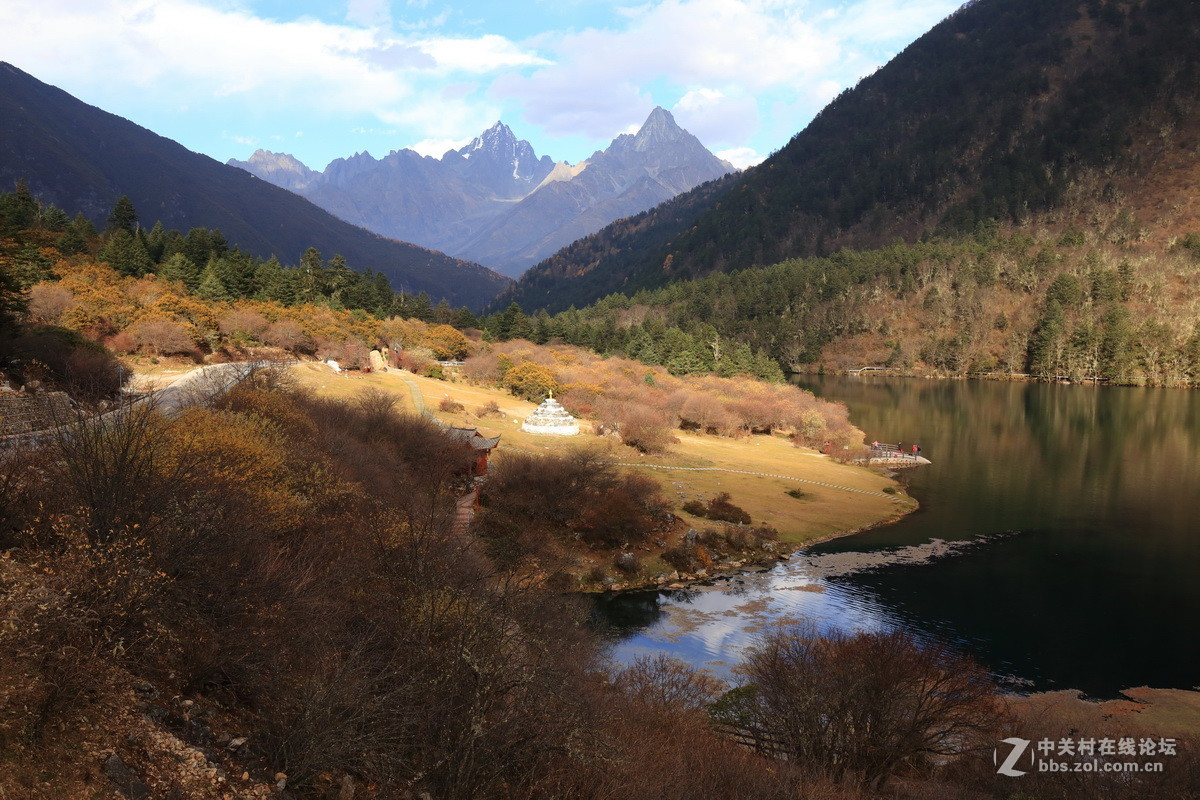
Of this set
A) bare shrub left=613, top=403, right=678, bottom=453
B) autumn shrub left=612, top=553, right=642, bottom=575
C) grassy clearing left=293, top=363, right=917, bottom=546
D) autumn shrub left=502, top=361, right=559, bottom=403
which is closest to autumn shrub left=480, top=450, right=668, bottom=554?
autumn shrub left=612, top=553, right=642, bottom=575

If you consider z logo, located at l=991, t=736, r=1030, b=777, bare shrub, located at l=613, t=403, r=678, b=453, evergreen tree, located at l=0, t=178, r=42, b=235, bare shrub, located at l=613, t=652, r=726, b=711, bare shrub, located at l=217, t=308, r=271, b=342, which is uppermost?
evergreen tree, located at l=0, t=178, r=42, b=235

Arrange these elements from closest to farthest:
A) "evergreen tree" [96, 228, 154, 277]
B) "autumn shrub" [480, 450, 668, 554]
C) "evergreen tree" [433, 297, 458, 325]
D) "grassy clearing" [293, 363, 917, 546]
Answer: "autumn shrub" [480, 450, 668, 554] < "grassy clearing" [293, 363, 917, 546] < "evergreen tree" [96, 228, 154, 277] < "evergreen tree" [433, 297, 458, 325]

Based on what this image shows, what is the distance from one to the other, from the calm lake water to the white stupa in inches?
1094

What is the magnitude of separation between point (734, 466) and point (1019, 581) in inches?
1113

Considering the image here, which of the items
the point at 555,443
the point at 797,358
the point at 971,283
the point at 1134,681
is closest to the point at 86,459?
the point at 1134,681

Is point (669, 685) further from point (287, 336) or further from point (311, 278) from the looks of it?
point (311, 278)

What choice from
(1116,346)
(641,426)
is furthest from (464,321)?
(1116,346)

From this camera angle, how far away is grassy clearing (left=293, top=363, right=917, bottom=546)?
50.2 metres

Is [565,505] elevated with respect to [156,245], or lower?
lower

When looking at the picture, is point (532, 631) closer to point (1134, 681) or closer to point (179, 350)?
point (1134, 681)

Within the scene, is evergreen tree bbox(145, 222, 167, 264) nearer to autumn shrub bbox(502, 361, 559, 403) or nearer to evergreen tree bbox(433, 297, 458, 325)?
autumn shrub bbox(502, 361, 559, 403)

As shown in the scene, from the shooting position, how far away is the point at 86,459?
13.0 metres

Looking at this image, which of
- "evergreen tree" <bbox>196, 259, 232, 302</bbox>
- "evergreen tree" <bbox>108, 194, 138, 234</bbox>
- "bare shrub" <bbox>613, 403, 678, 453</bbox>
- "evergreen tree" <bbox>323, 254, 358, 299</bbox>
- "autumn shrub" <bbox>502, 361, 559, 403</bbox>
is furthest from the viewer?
"evergreen tree" <bbox>323, 254, 358, 299</bbox>

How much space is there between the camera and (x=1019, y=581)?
125 feet
